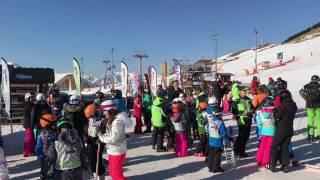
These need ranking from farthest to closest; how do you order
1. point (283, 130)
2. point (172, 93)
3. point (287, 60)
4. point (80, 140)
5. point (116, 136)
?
1. point (287, 60)
2. point (172, 93)
3. point (283, 130)
4. point (116, 136)
5. point (80, 140)

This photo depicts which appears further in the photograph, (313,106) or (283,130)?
(313,106)

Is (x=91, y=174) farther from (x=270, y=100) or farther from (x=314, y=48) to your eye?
(x=314, y=48)

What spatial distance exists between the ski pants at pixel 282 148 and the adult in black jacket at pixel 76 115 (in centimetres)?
381

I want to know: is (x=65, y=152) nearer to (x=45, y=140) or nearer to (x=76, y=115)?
(x=45, y=140)

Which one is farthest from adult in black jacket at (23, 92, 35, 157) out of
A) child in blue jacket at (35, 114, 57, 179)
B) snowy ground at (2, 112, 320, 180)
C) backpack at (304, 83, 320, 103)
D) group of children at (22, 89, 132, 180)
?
backpack at (304, 83, 320, 103)

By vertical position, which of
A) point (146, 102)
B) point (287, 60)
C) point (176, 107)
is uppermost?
point (287, 60)

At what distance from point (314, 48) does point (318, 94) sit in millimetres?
56653

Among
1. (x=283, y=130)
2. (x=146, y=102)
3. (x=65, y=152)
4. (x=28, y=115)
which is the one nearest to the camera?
(x=65, y=152)

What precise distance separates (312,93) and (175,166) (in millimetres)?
4734

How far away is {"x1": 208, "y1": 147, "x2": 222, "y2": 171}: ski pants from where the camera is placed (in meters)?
8.47

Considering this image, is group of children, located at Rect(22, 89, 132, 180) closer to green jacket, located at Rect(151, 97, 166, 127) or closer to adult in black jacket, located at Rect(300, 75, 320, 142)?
green jacket, located at Rect(151, 97, 166, 127)

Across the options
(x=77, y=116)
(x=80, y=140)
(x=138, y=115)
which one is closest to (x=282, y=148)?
(x=77, y=116)

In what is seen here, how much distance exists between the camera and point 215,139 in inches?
333

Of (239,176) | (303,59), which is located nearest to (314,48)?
(303,59)
